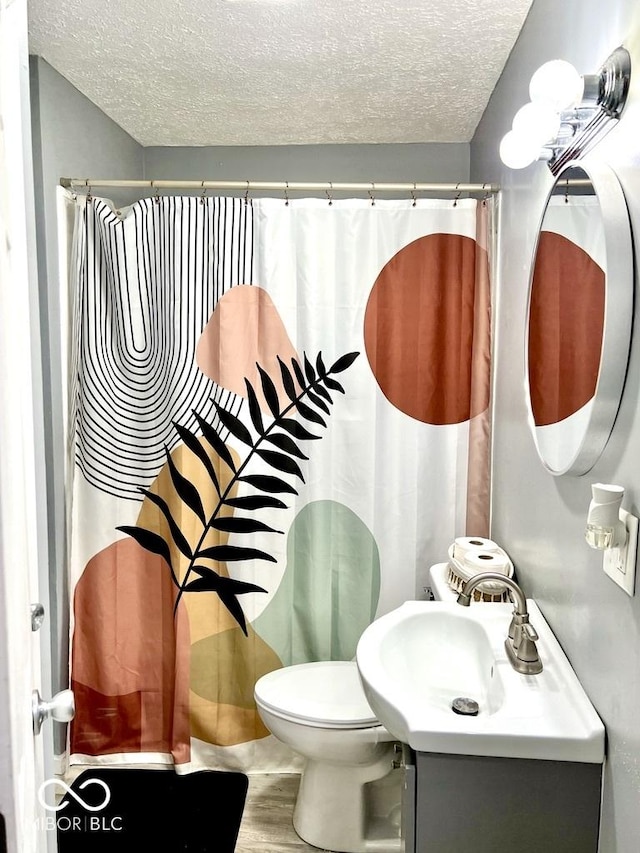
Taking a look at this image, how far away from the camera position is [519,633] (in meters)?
1.36

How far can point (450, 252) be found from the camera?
2.14m

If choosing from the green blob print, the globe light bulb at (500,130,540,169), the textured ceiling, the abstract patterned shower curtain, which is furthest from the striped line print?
the globe light bulb at (500,130,540,169)

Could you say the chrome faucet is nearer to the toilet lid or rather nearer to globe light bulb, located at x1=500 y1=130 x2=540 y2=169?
the toilet lid

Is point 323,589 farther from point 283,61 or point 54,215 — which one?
point 283,61

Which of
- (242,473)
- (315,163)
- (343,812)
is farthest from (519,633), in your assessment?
(315,163)

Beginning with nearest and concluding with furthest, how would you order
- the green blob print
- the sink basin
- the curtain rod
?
the sink basin
the curtain rod
the green blob print

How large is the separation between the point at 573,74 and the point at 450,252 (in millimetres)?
1037

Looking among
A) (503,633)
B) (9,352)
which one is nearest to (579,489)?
(503,633)

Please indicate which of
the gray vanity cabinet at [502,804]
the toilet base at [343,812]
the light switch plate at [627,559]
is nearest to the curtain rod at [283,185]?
the light switch plate at [627,559]

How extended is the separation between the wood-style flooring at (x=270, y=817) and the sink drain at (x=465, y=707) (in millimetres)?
831

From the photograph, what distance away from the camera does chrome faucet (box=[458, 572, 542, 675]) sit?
1.33 m

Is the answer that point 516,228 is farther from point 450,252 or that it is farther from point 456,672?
point 456,672

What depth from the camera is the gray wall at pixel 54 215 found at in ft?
6.63

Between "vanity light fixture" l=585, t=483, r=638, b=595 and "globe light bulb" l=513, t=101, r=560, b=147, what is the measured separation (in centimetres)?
68
